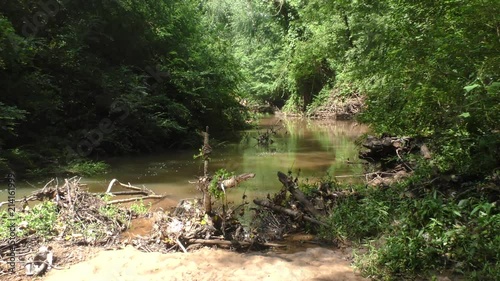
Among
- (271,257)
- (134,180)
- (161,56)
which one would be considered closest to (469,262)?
(271,257)

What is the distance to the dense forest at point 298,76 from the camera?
505 centimetres

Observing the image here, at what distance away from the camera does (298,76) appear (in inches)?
1156

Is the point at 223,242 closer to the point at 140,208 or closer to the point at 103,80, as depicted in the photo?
the point at 140,208

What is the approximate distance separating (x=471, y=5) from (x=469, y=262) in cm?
338

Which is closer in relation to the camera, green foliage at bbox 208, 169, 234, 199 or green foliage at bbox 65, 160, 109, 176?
green foliage at bbox 208, 169, 234, 199

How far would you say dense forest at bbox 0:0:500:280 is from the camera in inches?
199

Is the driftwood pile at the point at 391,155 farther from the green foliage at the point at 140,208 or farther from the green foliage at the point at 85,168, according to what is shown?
the green foliage at the point at 85,168

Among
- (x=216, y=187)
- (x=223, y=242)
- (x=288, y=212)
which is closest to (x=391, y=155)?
(x=288, y=212)

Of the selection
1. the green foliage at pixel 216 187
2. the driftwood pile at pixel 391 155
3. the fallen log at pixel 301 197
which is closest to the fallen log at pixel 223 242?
the green foliage at pixel 216 187

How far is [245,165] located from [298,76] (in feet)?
60.3

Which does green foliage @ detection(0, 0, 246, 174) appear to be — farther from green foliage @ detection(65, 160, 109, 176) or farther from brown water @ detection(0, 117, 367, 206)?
brown water @ detection(0, 117, 367, 206)

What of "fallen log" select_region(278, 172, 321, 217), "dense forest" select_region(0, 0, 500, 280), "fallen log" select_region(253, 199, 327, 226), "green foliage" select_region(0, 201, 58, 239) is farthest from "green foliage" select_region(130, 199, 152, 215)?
"dense forest" select_region(0, 0, 500, 280)

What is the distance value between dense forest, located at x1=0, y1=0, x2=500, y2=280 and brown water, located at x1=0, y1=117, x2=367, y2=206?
112cm

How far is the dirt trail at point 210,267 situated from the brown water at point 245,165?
3196 millimetres
